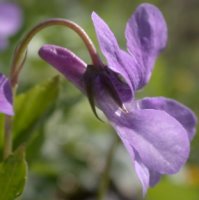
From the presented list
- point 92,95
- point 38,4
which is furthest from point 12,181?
point 38,4

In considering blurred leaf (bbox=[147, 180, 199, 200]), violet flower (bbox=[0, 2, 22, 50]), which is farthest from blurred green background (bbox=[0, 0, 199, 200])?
violet flower (bbox=[0, 2, 22, 50])

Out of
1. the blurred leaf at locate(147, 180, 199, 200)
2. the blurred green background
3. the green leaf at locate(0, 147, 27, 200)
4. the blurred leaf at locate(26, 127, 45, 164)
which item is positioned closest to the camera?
the green leaf at locate(0, 147, 27, 200)

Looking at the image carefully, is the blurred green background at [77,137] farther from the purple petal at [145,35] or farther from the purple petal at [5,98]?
the purple petal at [5,98]

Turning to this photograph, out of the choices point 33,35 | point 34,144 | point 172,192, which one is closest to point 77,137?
point 172,192

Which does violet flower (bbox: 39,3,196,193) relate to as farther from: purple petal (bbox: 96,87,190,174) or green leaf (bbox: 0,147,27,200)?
green leaf (bbox: 0,147,27,200)

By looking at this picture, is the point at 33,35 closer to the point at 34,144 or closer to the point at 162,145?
the point at 162,145
